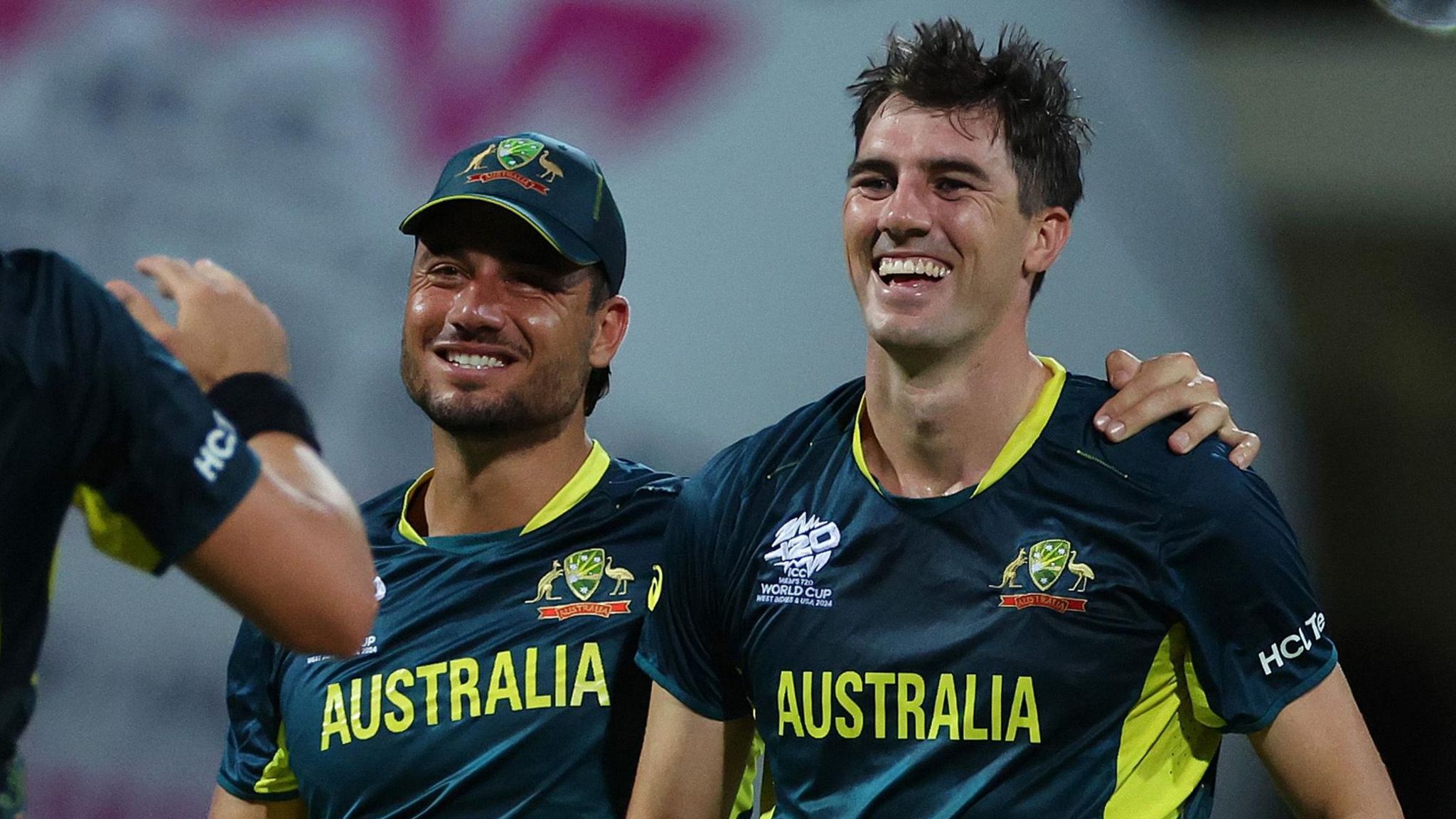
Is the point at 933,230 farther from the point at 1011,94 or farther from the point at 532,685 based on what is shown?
the point at 532,685

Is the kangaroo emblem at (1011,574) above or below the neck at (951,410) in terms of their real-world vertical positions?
below

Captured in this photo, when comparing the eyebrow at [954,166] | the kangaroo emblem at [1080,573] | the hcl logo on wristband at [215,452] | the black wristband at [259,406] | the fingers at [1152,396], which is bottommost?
the kangaroo emblem at [1080,573]

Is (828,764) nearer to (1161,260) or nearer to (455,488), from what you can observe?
(455,488)

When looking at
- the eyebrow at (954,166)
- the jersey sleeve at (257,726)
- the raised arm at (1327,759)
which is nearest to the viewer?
the raised arm at (1327,759)

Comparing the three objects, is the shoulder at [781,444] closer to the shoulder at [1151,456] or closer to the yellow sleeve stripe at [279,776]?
the shoulder at [1151,456]

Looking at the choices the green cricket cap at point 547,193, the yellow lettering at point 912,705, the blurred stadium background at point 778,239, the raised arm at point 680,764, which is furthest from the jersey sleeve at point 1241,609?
the blurred stadium background at point 778,239

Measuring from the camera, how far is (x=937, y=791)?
2.16 meters

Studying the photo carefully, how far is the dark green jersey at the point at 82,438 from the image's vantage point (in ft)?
4.75

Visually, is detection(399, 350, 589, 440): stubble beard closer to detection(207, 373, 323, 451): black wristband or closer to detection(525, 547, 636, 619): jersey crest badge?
detection(525, 547, 636, 619): jersey crest badge

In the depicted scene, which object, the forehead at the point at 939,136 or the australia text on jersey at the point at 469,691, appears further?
the australia text on jersey at the point at 469,691

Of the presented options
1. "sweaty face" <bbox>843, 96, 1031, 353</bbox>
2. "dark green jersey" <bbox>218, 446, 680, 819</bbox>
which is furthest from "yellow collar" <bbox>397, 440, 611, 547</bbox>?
"sweaty face" <bbox>843, 96, 1031, 353</bbox>

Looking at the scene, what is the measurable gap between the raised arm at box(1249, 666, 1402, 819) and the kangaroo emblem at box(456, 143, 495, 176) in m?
1.48

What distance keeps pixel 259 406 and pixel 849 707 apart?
97cm

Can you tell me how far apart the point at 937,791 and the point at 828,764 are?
6.2 inches
